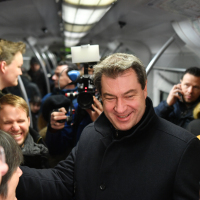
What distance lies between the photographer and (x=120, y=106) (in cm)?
118

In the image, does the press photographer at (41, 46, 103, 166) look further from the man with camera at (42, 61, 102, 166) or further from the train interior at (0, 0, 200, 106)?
the train interior at (0, 0, 200, 106)

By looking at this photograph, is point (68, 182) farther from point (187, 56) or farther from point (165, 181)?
point (187, 56)

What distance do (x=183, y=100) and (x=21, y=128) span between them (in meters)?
1.34

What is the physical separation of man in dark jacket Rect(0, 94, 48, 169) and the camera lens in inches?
16.0

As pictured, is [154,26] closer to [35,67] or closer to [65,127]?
[65,127]

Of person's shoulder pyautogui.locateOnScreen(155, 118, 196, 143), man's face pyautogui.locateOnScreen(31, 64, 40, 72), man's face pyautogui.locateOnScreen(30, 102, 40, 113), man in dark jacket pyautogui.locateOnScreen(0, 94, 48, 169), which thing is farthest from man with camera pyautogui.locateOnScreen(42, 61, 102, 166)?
man's face pyautogui.locateOnScreen(31, 64, 40, 72)

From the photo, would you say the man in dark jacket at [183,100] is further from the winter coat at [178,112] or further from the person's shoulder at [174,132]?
the person's shoulder at [174,132]

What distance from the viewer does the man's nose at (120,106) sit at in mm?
1177

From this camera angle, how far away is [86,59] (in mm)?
1635

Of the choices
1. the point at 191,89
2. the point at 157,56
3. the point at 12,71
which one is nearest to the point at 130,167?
the point at 191,89

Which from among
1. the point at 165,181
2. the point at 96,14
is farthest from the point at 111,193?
the point at 96,14

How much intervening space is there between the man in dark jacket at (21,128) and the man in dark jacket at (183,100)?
1.03 m

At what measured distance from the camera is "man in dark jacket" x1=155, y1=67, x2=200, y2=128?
6.37 feet

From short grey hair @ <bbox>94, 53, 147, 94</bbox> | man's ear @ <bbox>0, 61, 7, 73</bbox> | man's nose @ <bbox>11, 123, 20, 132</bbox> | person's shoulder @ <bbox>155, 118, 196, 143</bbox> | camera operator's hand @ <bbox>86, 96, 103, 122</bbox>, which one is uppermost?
man's ear @ <bbox>0, 61, 7, 73</bbox>
